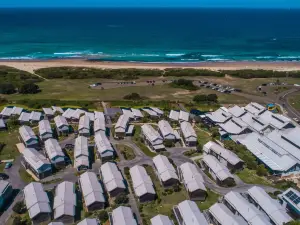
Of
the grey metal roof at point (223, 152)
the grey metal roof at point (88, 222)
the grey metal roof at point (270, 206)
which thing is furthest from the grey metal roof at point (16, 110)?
the grey metal roof at point (270, 206)

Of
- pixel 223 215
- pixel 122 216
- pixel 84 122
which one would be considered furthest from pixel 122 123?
pixel 223 215

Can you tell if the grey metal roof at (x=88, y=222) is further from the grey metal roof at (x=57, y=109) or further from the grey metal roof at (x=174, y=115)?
the grey metal roof at (x=57, y=109)

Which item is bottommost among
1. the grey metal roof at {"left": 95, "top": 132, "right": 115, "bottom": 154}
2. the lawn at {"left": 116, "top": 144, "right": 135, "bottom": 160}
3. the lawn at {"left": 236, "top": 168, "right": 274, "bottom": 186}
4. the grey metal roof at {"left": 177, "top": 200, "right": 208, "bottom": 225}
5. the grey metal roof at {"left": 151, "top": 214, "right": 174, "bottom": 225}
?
the lawn at {"left": 236, "top": 168, "right": 274, "bottom": 186}

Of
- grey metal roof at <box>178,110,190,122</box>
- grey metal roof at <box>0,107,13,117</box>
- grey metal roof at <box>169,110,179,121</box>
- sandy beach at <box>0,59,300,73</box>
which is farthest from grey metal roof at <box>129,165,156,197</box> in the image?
sandy beach at <box>0,59,300,73</box>

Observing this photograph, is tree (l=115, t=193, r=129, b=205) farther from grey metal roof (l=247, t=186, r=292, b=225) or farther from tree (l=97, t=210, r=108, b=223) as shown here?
grey metal roof (l=247, t=186, r=292, b=225)

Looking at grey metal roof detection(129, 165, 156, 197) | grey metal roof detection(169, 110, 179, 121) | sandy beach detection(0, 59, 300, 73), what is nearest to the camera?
grey metal roof detection(129, 165, 156, 197)

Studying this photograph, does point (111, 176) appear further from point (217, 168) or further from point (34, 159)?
point (217, 168)
